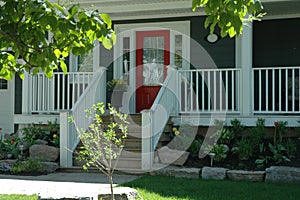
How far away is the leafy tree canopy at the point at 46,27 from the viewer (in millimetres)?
2240

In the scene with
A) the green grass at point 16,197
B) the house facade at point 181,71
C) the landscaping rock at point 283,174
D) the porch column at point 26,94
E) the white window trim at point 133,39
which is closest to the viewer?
the green grass at point 16,197

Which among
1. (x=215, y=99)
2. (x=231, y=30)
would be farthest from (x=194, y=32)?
(x=231, y=30)

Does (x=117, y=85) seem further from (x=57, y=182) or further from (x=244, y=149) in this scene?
(x=57, y=182)

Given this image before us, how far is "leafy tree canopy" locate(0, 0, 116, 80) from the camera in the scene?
224 cm

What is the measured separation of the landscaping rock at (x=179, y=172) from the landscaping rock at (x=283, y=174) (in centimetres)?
116

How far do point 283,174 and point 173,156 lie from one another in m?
1.96

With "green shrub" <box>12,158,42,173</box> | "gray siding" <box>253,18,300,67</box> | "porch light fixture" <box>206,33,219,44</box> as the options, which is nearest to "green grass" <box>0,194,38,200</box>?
"green shrub" <box>12,158,42,173</box>

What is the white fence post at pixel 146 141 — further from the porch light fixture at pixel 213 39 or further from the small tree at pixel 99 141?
the porch light fixture at pixel 213 39

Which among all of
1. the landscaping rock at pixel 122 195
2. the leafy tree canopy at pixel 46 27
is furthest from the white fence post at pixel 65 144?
the leafy tree canopy at pixel 46 27

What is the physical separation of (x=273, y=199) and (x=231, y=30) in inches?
144

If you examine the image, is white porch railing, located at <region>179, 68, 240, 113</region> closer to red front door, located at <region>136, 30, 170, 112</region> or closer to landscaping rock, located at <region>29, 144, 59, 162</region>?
red front door, located at <region>136, 30, 170, 112</region>

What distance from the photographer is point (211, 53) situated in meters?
9.98

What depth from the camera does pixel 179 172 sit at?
7336 millimetres

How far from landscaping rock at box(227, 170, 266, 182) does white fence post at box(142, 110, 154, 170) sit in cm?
145
